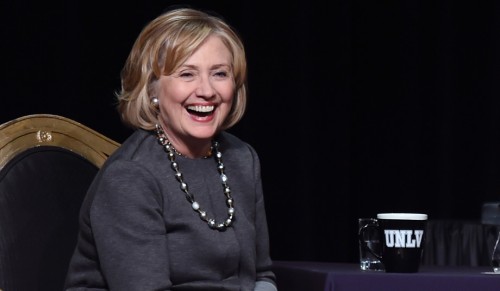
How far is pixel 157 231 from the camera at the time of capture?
1.68 metres

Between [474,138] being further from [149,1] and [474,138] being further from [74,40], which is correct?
[74,40]

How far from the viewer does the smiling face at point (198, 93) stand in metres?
1.76

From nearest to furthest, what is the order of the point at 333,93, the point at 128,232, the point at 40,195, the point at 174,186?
the point at 128,232, the point at 174,186, the point at 40,195, the point at 333,93

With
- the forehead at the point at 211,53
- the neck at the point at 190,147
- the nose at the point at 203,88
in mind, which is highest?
the forehead at the point at 211,53

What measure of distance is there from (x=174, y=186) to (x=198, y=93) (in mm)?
175

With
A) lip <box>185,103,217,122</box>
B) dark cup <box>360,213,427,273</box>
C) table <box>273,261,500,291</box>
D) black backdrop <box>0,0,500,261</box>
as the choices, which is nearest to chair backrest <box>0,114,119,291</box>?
lip <box>185,103,217,122</box>

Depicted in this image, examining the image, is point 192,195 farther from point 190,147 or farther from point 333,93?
point 333,93

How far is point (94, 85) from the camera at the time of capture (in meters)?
3.58

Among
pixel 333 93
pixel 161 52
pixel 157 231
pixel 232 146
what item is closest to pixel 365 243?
pixel 232 146

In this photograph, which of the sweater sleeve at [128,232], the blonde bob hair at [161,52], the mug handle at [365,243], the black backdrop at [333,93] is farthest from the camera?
the black backdrop at [333,93]

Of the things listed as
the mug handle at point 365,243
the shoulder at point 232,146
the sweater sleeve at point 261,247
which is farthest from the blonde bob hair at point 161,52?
the mug handle at point 365,243

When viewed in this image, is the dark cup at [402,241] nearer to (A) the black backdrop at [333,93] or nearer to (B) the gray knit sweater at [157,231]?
(B) the gray knit sweater at [157,231]

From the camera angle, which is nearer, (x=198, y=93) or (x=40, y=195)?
(x=198, y=93)

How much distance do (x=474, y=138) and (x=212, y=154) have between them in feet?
10.8
